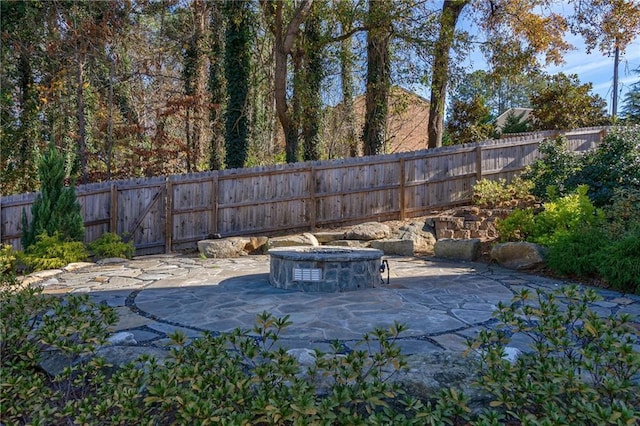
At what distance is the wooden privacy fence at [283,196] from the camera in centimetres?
902

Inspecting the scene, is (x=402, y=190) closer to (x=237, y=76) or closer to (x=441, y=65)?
(x=441, y=65)

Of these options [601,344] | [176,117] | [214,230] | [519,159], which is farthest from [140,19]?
[601,344]

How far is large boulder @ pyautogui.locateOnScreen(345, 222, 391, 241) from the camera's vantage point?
30.9 ft

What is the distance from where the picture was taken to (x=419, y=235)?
9602mm

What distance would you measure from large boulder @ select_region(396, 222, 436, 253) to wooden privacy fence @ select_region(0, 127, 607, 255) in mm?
905

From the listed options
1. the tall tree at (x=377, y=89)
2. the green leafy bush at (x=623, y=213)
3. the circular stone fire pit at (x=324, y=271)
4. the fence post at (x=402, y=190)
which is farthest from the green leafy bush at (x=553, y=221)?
the tall tree at (x=377, y=89)

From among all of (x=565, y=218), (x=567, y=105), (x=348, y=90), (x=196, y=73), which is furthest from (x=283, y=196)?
(x=567, y=105)

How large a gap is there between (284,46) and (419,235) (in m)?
6.07

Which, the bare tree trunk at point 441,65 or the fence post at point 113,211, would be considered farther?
the bare tree trunk at point 441,65

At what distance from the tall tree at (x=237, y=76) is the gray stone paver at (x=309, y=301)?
5.99 metres

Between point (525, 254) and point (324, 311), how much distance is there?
13.3ft

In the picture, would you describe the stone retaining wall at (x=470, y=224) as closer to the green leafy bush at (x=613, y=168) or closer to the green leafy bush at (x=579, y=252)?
the green leafy bush at (x=613, y=168)

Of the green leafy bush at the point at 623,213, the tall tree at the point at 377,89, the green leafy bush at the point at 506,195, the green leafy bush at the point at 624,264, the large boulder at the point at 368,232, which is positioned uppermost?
the tall tree at the point at 377,89

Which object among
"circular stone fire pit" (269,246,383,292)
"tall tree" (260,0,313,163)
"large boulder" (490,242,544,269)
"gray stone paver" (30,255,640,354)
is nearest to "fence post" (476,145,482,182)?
"large boulder" (490,242,544,269)
